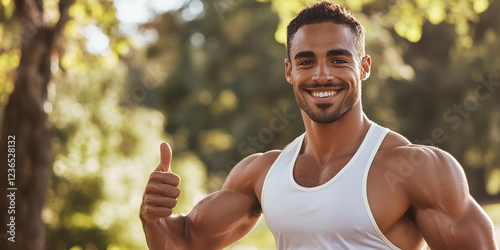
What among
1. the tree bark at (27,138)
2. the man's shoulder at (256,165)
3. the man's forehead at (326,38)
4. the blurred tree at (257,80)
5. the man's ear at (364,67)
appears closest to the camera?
the man's forehead at (326,38)

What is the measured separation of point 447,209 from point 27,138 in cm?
Answer: 399

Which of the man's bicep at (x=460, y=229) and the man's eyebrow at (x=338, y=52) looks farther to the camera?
the man's eyebrow at (x=338, y=52)

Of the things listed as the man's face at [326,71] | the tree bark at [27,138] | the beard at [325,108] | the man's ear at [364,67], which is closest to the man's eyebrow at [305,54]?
the man's face at [326,71]

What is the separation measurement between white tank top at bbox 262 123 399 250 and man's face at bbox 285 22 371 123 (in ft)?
0.63

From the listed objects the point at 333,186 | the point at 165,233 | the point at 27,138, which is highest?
the point at 27,138

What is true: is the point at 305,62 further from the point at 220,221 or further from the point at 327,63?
the point at 220,221

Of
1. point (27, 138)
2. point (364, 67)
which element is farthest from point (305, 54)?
point (27, 138)

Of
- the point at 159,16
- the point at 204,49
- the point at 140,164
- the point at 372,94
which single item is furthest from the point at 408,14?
the point at 159,16

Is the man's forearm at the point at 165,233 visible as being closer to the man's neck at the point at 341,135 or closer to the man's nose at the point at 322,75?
the man's neck at the point at 341,135

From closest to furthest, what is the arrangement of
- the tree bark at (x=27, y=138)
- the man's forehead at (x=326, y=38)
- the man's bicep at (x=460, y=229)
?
the man's bicep at (x=460, y=229), the man's forehead at (x=326, y=38), the tree bark at (x=27, y=138)

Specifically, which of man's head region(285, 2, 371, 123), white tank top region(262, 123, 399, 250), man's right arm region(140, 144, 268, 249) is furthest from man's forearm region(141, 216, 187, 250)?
man's head region(285, 2, 371, 123)

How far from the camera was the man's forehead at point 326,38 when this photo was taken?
2656 mm

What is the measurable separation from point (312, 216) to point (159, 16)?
23036 millimetres

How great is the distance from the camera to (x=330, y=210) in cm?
247
